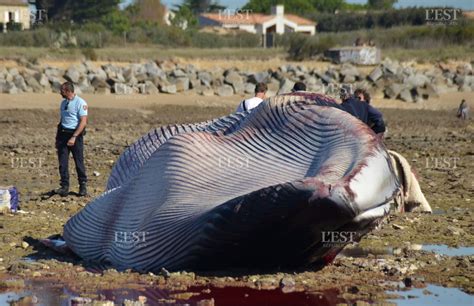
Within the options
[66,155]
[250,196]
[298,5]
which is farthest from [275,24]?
[250,196]

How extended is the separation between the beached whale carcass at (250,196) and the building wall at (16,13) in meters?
67.6

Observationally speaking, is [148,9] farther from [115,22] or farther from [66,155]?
[66,155]

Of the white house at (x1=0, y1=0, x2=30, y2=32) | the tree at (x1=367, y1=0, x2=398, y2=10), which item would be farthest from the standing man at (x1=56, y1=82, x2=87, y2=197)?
the tree at (x1=367, y1=0, x2=398, y2=10)

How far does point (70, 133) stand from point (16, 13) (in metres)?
63.9

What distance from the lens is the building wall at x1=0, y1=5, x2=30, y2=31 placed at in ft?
257

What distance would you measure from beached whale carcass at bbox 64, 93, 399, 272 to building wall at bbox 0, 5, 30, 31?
67564 millimetres

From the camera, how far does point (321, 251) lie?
424 inches

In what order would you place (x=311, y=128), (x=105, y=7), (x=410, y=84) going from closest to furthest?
1. (x=311, y=128)
2. (x=410, y=84)
3. (x=105, y=7)

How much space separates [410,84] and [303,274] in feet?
112

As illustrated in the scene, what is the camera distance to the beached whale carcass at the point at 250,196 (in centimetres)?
995

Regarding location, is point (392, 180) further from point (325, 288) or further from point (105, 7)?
point (105, 7)

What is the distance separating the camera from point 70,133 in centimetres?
1727

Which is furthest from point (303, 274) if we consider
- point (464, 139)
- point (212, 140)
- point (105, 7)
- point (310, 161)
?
point (105, 7)

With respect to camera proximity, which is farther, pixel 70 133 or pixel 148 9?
pixel 148 9
